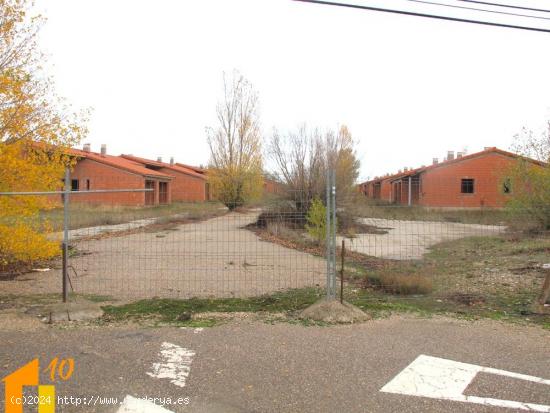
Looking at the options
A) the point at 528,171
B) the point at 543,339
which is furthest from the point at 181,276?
the point at 528,171

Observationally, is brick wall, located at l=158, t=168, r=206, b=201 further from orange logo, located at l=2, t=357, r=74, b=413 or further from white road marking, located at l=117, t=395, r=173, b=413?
white road marking, located at l=117, t=395, r=173, b=413

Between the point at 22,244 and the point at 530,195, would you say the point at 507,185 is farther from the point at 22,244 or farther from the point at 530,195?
the point at 22,244

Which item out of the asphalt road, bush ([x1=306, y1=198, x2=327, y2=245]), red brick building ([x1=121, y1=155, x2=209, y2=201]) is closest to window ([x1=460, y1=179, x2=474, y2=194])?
bush ([x1=306, y1=198, x2=327, y2=245])

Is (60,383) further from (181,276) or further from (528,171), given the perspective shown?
(528,171)

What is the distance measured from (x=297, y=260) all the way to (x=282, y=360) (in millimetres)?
6847

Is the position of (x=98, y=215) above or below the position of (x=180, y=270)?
above

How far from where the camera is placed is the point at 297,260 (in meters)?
11.0

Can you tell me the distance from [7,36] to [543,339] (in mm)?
9964

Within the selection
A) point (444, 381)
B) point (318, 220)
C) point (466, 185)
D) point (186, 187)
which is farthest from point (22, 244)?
point (186, 187)

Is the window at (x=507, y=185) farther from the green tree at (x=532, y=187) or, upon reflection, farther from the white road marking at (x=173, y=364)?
the white road marking at (x=173, y=364)

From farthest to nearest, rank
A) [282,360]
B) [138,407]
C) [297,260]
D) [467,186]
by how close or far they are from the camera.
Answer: [467,186], [297,260], [282,360], [138,407]

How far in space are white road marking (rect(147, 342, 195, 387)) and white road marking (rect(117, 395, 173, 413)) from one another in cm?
37

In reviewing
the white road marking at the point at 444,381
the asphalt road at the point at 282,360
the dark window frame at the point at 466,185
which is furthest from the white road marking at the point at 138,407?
the dark window frame at the point at 466,185

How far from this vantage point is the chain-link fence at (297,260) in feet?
23.2
